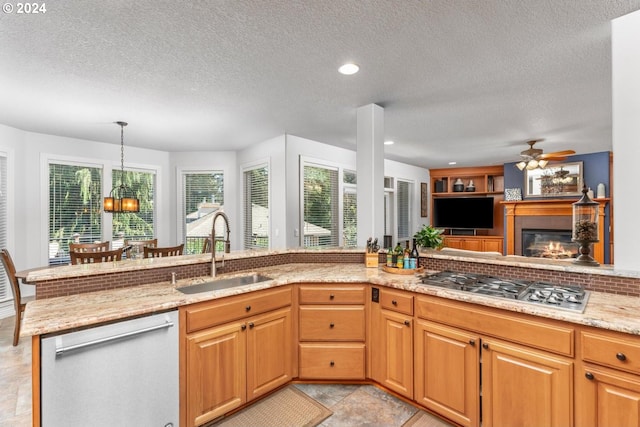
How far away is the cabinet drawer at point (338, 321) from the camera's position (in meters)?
2.49

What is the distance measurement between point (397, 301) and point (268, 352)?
103 centimetres

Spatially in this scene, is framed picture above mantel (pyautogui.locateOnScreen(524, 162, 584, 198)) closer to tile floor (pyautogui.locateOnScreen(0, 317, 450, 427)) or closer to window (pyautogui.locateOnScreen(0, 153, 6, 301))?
tile floor (pyautogui.locateOnScreen(0, 317, 450, 427))

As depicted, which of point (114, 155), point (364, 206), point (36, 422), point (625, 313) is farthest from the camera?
point (114, 155)

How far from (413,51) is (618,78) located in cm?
128

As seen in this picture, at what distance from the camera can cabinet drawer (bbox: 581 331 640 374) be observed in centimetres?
140

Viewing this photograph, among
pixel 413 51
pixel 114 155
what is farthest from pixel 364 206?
pixel 114 155

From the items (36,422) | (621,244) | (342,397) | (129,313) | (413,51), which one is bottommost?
(342,397)

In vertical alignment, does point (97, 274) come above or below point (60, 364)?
above

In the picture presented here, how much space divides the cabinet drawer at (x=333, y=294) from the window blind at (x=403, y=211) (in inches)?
212

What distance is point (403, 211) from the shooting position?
25.6ft

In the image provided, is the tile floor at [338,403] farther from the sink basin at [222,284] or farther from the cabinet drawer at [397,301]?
the sink basin at [222,284]

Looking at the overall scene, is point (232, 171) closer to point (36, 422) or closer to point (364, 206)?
point (364, 206)

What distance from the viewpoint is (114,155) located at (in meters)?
5.30

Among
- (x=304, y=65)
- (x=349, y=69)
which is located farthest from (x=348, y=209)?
(x=304, y=65)
